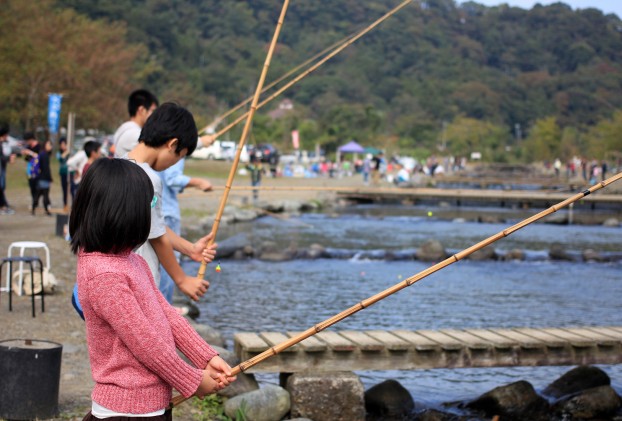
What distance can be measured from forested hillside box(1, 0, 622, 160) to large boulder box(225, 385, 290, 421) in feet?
199

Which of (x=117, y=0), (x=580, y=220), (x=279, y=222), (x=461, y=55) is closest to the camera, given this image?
(x=279, y=222)

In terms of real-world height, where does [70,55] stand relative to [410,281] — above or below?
above

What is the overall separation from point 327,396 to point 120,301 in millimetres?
4006

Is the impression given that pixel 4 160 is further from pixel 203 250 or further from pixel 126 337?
pixel 126 337

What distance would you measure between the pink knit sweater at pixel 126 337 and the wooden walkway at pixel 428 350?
3581 millimetres

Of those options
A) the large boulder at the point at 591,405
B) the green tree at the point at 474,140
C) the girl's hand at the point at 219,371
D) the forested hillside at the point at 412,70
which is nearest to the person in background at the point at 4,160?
the large boulder at the point at 591,405

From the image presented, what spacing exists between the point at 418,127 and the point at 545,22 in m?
48.4

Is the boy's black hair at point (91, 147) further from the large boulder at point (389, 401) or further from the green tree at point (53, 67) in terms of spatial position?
the green tree at point (53, 67)

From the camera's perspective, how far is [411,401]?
714 cm

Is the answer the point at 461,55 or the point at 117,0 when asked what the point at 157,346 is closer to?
the point at 117,0

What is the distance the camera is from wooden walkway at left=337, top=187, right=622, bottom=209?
29766 millimetres

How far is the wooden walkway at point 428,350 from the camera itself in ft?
21.1

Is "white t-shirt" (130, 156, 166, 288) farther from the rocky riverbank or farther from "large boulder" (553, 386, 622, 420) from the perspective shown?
"large boulder" (553, 386, 622, 420)

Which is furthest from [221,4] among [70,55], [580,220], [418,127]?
[580,220]
